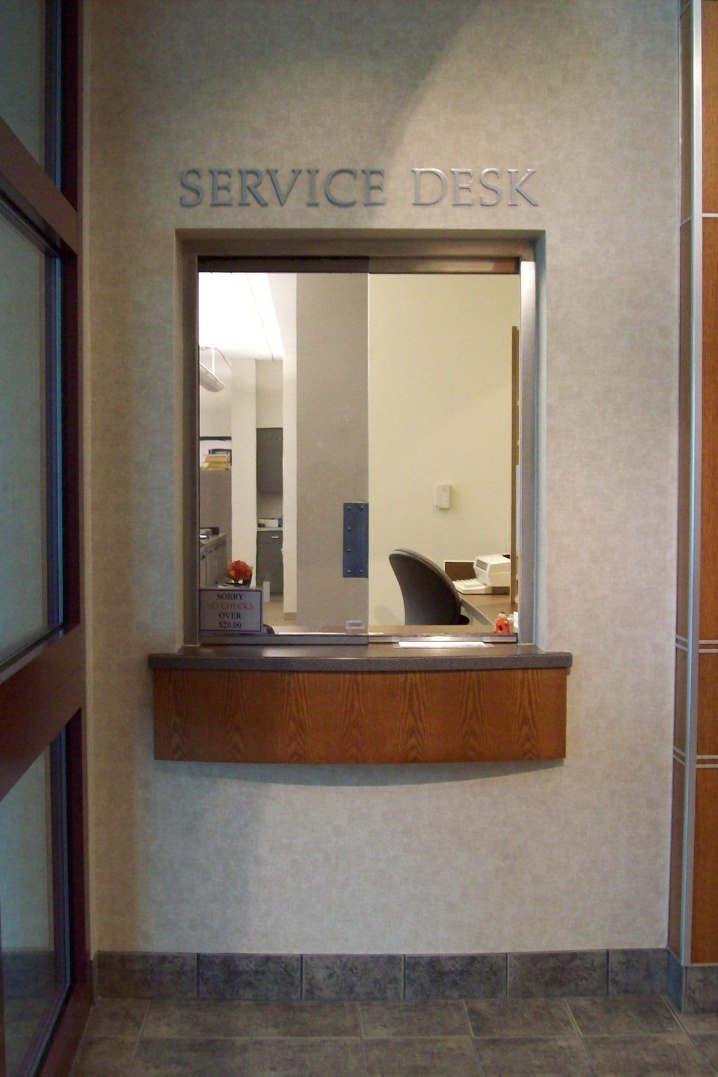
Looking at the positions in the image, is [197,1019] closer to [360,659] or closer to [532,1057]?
[532,1057]

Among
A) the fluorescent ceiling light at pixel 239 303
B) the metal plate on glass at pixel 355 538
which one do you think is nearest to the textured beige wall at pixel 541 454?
the fluorescent ceiling light at pixel 239 303

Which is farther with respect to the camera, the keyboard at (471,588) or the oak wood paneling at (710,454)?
the keyboard at (471,588)

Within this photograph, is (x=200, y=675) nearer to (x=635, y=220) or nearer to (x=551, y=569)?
(x=551, y=569)

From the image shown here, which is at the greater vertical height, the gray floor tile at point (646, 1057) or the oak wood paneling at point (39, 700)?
the oak wood paneling at point (39, 700)

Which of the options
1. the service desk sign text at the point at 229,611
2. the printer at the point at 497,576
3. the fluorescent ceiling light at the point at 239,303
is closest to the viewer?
the service desk sign text at the point at 229,611

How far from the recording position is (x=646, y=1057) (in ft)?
7.59

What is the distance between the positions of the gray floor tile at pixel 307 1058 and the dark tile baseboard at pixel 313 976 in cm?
20

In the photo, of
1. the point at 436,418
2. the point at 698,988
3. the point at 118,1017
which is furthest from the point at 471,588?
the point at 118,1017

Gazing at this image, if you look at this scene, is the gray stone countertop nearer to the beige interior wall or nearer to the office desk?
the office desk

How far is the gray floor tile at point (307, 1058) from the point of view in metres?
2.25

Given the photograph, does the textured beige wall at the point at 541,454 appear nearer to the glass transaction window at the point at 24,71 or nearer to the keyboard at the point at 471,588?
the glass transaction window at the point at 24,71

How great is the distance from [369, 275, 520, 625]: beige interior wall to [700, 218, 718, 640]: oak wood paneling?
10.8ft

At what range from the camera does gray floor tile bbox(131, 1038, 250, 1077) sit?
225 centimetres

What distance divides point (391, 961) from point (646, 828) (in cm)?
89
